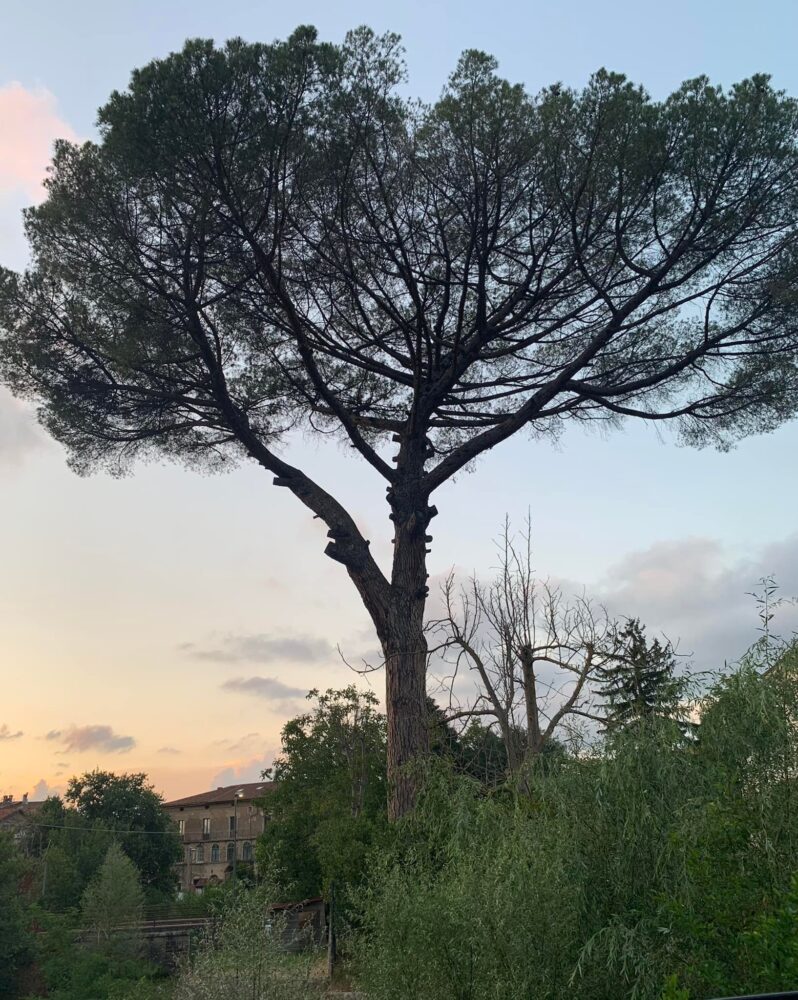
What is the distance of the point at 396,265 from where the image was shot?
11430 millimetres

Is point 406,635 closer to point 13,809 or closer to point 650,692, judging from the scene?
point 650,692

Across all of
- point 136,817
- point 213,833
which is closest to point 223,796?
point 213,833

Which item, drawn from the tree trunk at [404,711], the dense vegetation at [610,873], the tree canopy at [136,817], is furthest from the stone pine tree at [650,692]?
the tree canopy at [136,817]

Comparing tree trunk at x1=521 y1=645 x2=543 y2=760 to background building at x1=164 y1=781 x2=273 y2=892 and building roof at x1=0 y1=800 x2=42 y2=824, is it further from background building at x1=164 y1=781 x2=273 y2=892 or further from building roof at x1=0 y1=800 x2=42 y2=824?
background building at x1=164 y1=781 x2=273 y2=892

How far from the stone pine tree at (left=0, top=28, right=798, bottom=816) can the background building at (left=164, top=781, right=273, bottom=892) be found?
59270mm

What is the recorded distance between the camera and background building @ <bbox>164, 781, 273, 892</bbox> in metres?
67.6

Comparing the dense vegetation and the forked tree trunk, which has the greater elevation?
the forked tree trunk

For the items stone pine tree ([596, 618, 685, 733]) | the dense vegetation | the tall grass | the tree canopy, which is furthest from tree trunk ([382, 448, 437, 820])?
the tree canopy

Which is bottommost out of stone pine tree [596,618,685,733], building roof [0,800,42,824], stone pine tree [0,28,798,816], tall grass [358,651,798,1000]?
tall grass [358,651,798,1000]

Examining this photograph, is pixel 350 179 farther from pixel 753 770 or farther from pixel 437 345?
pixel 753 770

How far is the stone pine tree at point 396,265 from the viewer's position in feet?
33.1

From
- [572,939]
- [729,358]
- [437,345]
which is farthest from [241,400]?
[572,939]

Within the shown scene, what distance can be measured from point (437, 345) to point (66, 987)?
2338cm

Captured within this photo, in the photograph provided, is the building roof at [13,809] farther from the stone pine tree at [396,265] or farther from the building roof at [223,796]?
the stone pine tree at [396,265]
